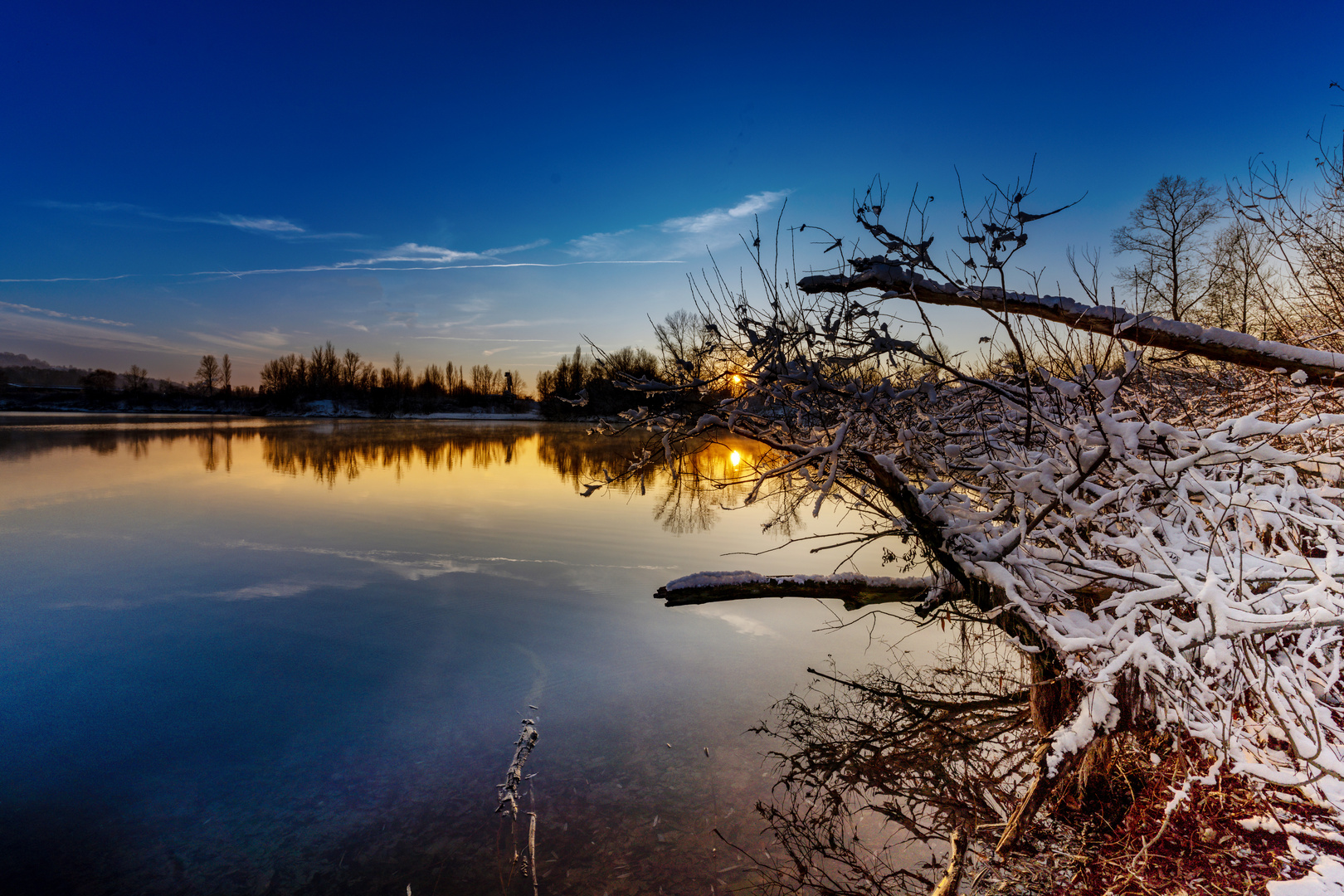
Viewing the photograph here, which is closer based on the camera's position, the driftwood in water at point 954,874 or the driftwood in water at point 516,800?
the driftwood in water at point 954,874

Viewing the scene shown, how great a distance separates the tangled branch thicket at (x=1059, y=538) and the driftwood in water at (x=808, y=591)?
2.3 inches

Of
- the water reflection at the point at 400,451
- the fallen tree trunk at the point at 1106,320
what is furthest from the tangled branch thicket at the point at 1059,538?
the water reflection at the point at 400,451

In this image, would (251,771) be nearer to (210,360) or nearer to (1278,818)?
(1278,818)

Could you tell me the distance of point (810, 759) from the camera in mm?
4520

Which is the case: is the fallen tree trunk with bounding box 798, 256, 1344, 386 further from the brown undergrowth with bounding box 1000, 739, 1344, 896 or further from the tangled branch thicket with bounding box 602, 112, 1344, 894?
the brown undergrowth with bounding box 1000, 739, 1344, 896

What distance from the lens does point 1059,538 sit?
3562 millimetres

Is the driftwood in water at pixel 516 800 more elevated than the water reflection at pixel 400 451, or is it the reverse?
the water reflection at pixel 400 451

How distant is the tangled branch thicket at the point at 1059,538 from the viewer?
273cm

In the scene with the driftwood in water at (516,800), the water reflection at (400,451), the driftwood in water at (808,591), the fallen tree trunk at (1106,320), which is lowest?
the driftwood in water at (516,800)

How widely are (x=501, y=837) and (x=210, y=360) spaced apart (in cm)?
10960

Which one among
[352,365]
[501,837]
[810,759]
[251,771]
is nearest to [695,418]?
[810,759]

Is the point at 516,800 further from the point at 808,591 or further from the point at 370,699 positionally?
the point at 808,591

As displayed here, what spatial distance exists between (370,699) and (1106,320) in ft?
19.2

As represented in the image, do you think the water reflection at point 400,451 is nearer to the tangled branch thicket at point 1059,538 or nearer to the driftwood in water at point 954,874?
the tangled branch thicket at point 1059,538
